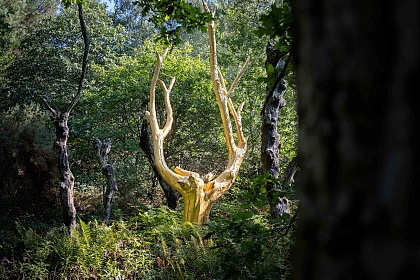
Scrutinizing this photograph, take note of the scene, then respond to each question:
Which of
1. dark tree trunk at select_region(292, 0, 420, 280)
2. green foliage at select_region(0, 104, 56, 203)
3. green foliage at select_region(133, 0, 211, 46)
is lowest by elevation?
green foliage at select_region(0, 104, 56, 203)

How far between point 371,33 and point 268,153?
536 cm

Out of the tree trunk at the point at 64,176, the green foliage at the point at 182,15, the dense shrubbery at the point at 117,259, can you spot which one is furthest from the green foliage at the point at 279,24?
the tree trunk at the point at 64,176

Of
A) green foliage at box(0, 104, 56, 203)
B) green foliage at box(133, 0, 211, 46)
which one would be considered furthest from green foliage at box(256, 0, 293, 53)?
green foliage at box(0, 104, 56, 203)

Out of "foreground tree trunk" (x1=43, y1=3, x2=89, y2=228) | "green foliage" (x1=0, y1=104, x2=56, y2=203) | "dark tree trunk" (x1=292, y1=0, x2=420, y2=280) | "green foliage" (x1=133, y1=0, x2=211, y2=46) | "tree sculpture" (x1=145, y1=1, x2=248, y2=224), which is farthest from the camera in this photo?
"green foliage" (x1=0, y1=104, x2=56, y2=203)

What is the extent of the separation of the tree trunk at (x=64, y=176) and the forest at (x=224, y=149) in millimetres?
22

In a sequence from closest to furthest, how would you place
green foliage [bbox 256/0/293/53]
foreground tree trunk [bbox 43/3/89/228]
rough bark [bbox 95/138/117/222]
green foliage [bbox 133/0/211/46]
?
green foliage [bbox 256/0/293/53] → green foliage [bbox 133/0/211/46] → foreground tree trunk [bbox 43/3/89/228] → rough bark [bbox 95/138/117/222]

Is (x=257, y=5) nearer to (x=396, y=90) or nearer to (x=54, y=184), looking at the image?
(x=54, y=184)

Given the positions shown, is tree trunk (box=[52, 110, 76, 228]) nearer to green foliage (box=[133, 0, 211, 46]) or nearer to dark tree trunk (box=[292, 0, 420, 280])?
green foliage (box=[133, 0, 211, 46])

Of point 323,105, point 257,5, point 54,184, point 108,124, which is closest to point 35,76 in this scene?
point 108,124

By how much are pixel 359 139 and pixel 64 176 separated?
5.65 m

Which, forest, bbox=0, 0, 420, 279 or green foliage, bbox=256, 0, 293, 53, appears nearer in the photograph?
forest, bbox=0, 0, 420, 279

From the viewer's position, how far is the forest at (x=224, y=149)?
1.03ft

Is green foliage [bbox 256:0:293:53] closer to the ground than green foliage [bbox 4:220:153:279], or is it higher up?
higher up

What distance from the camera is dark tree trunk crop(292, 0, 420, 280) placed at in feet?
0.99
